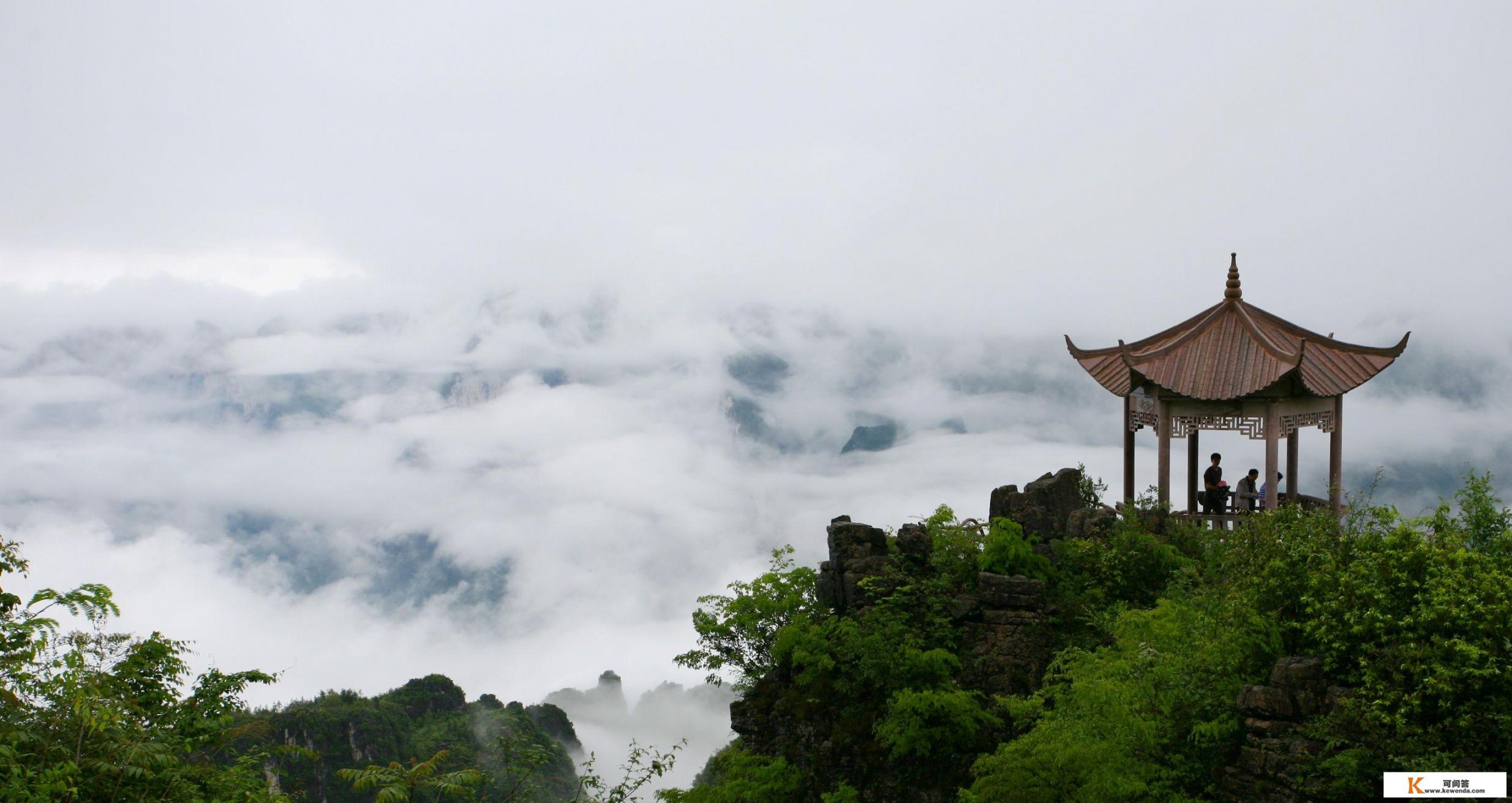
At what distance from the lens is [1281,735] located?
1045 cm

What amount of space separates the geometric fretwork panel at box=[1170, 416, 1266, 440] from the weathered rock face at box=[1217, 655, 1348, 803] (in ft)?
30.0

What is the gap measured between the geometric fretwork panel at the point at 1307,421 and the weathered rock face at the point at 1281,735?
936 centimetres

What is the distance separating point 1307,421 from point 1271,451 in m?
1.02

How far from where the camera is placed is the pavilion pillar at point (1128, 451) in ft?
68.2

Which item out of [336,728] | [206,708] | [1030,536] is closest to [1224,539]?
[1030,536]

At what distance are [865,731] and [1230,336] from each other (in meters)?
10.2

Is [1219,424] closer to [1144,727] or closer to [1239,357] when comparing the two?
[1239,357]

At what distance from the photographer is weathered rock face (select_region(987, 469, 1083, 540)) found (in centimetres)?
1842

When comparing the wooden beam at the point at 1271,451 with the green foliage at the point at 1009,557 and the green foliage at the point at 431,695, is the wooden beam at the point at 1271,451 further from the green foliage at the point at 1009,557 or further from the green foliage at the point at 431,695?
the green foliage at the point at 431,695

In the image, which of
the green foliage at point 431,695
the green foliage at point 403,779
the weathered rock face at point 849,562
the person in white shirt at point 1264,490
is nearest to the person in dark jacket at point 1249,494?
the person in white shirt at point 1264,490

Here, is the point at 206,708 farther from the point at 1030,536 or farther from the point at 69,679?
the point at 1030,536

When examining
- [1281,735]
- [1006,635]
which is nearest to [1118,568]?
[1006,635]

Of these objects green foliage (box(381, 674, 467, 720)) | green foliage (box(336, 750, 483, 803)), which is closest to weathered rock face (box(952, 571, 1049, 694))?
green foliage (box(336, 750, 483, 803))

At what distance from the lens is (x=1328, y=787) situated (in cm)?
974
